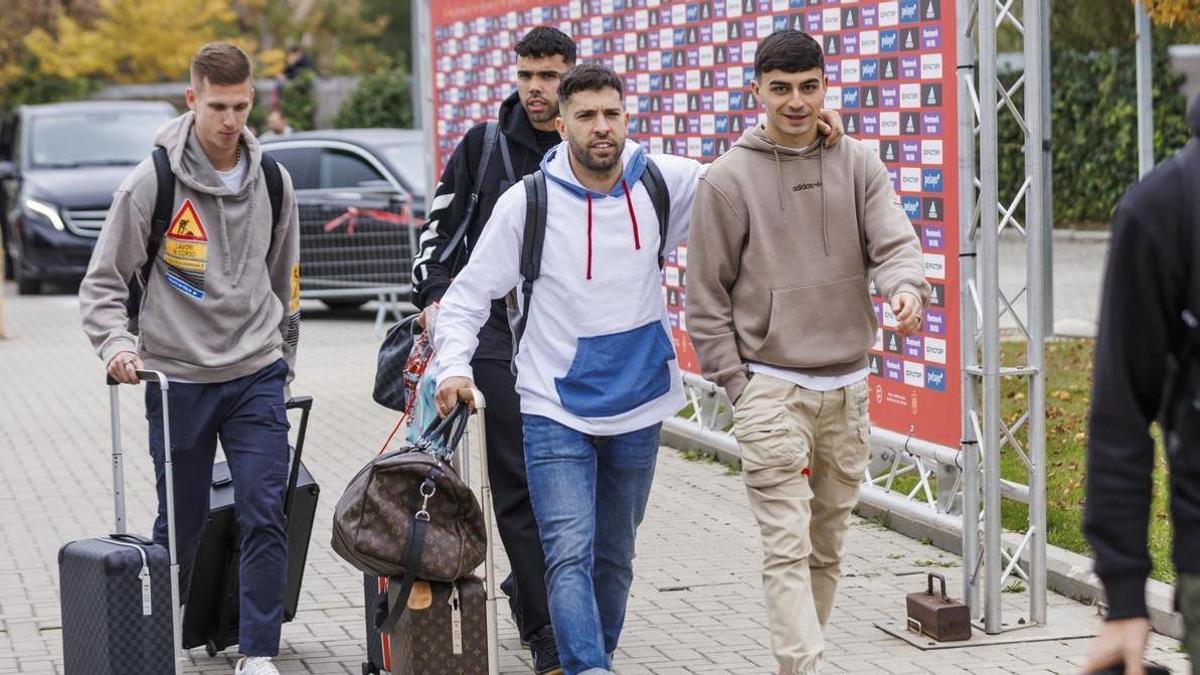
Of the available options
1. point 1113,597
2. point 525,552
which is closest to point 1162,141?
point 525,552

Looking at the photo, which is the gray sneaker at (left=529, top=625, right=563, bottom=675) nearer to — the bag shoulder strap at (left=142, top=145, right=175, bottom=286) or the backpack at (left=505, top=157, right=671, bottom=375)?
the backpack at (left=505, top=157, right=671, bottom=375)

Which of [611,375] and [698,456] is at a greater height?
[611,375]

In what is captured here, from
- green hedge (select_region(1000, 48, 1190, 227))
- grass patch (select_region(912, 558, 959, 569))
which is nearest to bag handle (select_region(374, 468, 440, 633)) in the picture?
grass patch (select_region(912, 558, 959, 569))

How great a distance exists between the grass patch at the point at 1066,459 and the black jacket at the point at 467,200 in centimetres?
187

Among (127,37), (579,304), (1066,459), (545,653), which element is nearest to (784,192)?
(579,304)

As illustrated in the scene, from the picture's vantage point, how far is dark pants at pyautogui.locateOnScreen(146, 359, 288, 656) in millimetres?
6066

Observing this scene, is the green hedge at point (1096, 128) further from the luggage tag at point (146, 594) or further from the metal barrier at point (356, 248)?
the luggage tag at point (146, 594)

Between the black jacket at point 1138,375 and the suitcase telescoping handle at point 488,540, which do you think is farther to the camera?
the suitcase telescoping handle at point 488,540

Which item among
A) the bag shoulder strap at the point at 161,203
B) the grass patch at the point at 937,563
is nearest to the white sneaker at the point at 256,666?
the bag shoulder strap at the point at 161,203

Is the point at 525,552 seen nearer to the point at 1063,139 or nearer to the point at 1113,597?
the point at 1113,597

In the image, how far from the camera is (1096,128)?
25.5 m

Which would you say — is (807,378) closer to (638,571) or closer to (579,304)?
(579,304)

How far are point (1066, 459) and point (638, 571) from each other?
2.67m

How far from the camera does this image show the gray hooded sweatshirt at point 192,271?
597 cm
